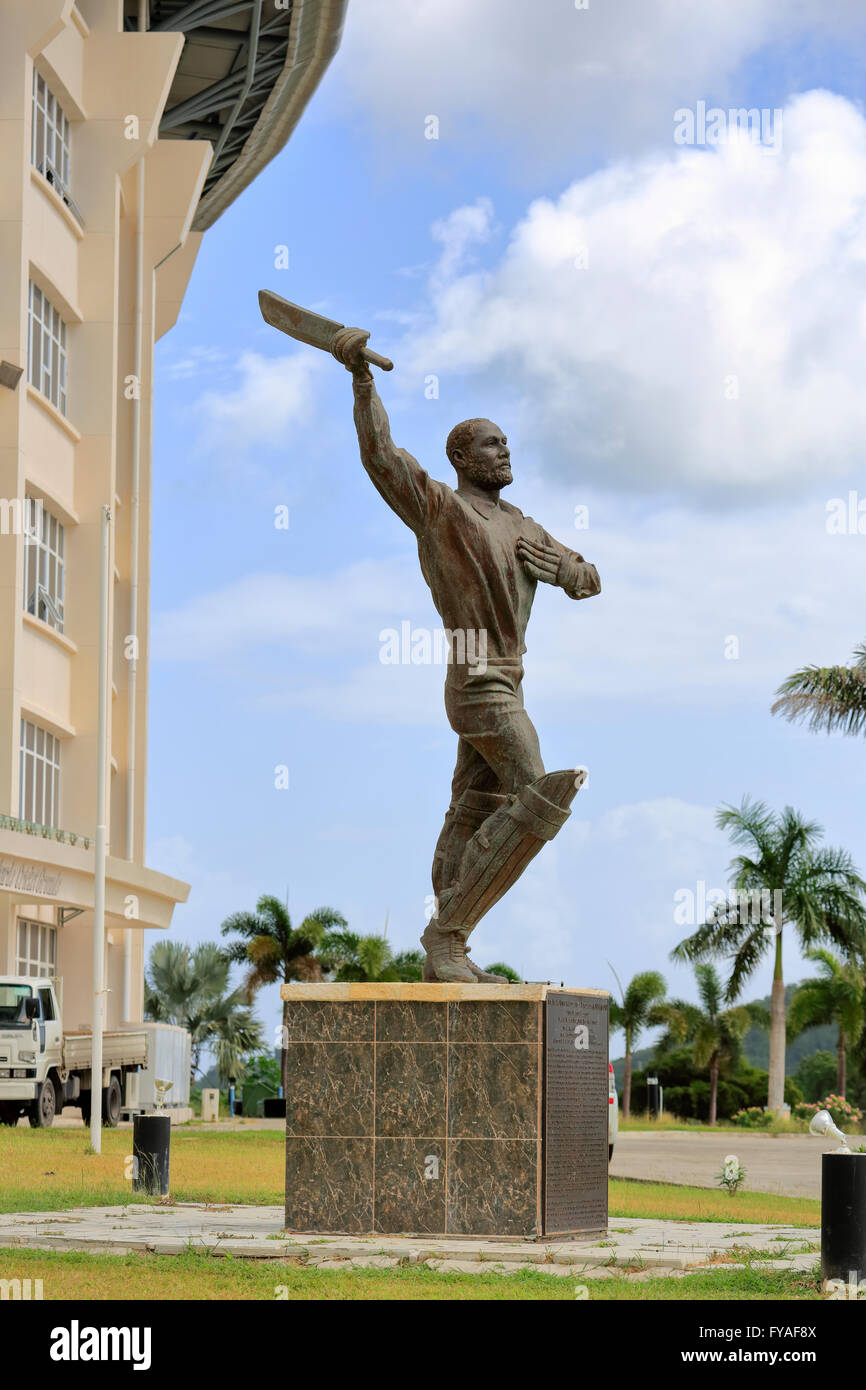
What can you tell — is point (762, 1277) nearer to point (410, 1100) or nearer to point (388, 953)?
point (410, 1100)

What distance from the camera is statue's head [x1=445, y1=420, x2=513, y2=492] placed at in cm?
988

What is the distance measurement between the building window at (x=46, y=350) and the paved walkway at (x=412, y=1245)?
903 inches

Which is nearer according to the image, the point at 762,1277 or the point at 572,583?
the point at 762,1277

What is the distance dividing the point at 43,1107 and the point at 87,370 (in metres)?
16.0

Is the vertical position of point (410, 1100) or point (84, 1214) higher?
point (410, 1100)

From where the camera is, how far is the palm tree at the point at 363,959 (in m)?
44.2

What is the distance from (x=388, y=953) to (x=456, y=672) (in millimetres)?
36785

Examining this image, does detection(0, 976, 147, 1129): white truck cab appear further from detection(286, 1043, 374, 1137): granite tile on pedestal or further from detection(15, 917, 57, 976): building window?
detection(286, 1043, 374, 1137): granite tile on pedestal

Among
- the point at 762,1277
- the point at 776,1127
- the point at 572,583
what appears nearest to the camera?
the point at 762,1277

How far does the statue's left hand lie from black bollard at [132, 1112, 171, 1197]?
533 cm

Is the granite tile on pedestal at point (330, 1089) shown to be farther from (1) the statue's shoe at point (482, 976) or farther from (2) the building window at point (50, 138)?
(2) the building window at point (50, 138)

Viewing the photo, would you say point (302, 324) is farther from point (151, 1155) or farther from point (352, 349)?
point (151, 1155)
